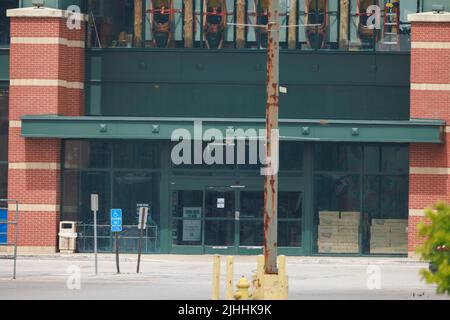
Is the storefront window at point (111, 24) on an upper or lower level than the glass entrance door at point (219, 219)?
upper

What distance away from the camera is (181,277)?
36.5 m

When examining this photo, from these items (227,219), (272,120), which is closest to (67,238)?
(227,219)

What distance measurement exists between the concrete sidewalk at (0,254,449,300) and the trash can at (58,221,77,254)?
2.20ft

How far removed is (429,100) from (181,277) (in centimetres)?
1240

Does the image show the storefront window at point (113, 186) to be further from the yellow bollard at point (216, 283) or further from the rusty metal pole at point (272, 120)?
the rusty metal pole at point (272, 120)

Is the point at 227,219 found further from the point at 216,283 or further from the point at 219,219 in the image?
the point at 216,283

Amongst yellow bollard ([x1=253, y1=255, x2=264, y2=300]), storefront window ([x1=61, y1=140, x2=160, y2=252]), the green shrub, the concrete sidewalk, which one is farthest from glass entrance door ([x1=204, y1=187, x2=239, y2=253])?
the green shrub

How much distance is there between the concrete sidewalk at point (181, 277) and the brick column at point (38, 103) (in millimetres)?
1418

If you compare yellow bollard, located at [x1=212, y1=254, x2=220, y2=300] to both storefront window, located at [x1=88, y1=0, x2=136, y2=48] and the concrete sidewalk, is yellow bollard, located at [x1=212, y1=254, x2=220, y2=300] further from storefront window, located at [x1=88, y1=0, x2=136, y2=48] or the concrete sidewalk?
storefront window, located at [x1=88, y1=0, x2=136, y2=48]

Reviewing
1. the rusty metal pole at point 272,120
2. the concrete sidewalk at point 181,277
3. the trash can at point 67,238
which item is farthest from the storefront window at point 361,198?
the rusty metal pole at point 272,120

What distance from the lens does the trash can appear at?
1786 inches

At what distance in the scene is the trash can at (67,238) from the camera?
1786 inches
